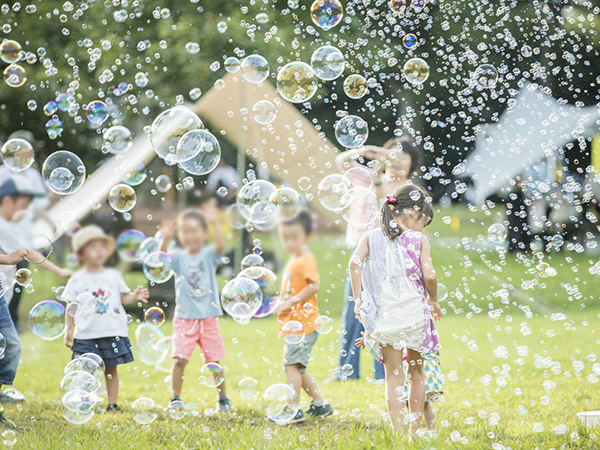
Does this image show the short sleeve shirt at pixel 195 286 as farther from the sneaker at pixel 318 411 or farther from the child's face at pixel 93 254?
the sneaker at pixel 318 411

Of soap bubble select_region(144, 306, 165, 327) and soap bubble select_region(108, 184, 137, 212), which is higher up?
soap bubble select_region(108, 184, 137, 212)

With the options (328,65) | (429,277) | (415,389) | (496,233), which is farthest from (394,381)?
(328,65)

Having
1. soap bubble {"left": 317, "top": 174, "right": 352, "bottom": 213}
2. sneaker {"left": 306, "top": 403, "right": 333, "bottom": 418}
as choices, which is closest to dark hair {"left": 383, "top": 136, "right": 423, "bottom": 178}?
soap bubble {"left": 317, "top": 174, "right": 352, "bottom": 213}

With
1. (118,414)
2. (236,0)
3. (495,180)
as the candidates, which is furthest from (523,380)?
(236,0)

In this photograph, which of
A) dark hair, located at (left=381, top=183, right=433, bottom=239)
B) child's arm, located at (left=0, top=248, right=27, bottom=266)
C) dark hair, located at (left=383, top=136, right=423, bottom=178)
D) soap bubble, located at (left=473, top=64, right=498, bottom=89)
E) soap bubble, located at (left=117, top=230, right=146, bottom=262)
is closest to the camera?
dark hair, located at (left=381, top=183, right=433, bottom=239)

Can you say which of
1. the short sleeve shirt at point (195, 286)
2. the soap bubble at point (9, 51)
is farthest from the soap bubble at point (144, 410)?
the soap bubble at point (9, 51)

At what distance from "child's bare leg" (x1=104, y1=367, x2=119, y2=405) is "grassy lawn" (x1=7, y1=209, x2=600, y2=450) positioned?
0.11 meters

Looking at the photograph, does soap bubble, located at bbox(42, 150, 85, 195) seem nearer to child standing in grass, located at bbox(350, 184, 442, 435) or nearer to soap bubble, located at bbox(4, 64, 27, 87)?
soap bubble, located at bbox(4, 64, 27, 87)

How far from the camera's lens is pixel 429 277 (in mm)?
2832

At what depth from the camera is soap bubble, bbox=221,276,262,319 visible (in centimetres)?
339

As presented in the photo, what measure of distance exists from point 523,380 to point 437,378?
5.99ft

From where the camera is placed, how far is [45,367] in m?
5.64

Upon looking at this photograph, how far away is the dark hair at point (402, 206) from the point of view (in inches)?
117

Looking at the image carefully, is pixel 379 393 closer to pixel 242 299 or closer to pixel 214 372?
pixel 214 372
